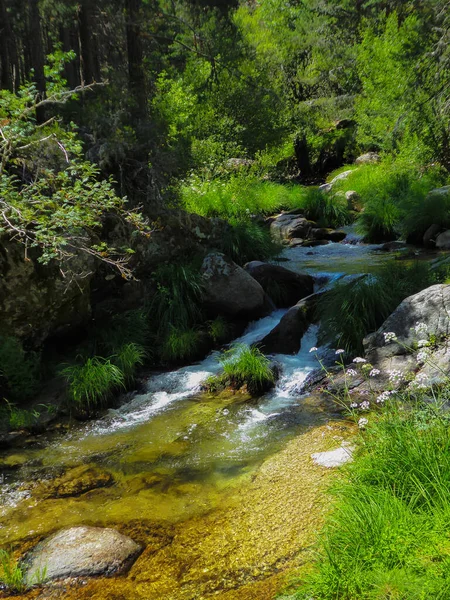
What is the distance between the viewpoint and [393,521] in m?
3.00

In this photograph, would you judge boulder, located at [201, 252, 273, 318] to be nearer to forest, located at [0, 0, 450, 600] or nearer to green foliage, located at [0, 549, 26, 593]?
forest, located at [0, 0, 450, 600]

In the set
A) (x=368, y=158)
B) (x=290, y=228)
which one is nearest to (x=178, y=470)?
(x=290, y=228)

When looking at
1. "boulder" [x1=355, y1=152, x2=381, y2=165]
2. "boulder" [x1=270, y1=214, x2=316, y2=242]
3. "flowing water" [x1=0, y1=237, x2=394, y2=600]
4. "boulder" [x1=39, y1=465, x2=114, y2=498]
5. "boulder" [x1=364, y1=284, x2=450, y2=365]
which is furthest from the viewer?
"boulder" [x1=355, y1=152, x2=381, y2=165]

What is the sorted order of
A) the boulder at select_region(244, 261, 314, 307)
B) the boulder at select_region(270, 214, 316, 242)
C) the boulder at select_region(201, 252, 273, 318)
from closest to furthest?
1. the boulder at select_region(201, 252, 273, 318)
2. the boulder at select_region(244, 261, 314, 307)
3. the boulder at select_region(270, 214, 316, 242)

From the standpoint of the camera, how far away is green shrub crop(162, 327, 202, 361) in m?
8.16

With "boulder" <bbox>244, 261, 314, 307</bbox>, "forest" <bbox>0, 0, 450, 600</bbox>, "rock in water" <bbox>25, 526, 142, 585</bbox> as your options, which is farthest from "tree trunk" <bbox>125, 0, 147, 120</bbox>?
"rock in water" <bbox>25, 526, 142, 585</bbox>

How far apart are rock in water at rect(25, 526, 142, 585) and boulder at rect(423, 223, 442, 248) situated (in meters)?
10.7

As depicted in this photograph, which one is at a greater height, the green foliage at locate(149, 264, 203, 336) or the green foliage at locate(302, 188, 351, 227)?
the green foliage at locate(302, 188, 351, 227)

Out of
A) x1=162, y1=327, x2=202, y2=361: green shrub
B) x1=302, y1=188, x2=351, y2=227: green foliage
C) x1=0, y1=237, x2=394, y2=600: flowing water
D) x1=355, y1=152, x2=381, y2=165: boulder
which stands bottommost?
x1=0, y1=237, x2=394, y2=600: flowing water

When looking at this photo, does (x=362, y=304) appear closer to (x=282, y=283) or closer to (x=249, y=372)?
(x=249, y=372)

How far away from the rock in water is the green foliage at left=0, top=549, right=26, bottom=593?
0.19 ft

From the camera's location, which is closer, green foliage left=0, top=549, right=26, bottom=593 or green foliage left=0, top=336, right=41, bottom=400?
green foliage left=0, top=549, right=26, bottom=593

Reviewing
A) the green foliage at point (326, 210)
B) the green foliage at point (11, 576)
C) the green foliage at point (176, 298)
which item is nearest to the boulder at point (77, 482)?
the green foliage at point (11, 576)

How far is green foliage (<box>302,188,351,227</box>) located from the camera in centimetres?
1712
